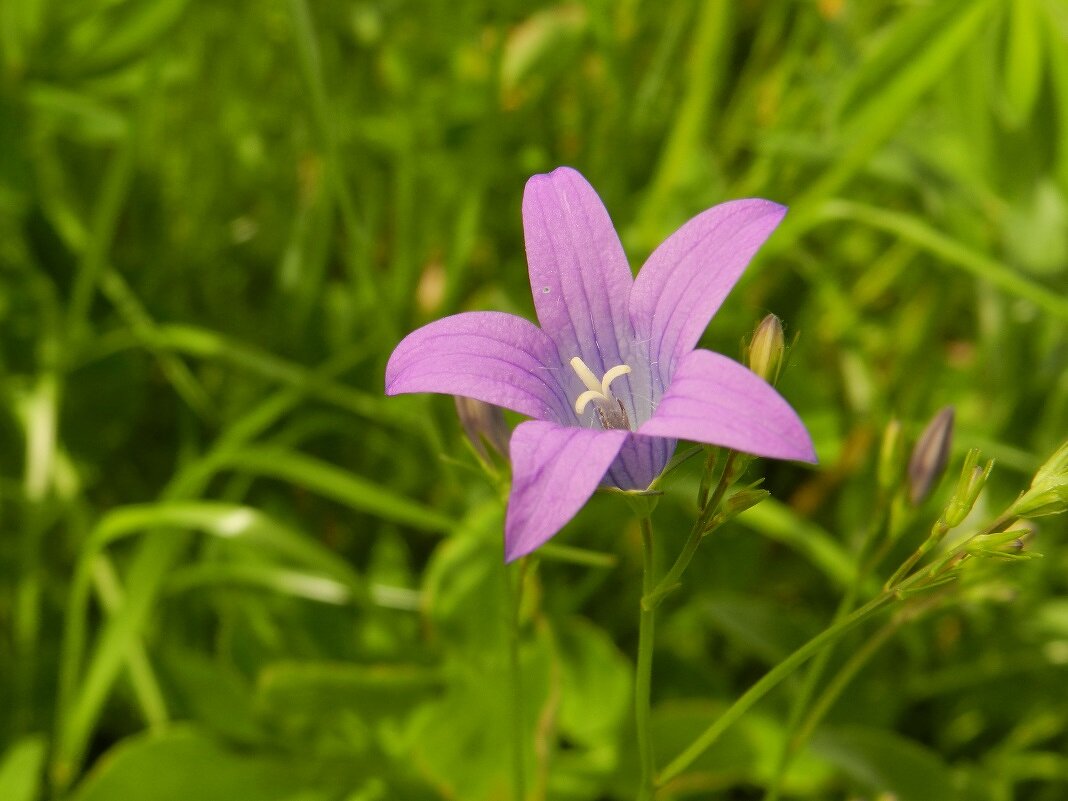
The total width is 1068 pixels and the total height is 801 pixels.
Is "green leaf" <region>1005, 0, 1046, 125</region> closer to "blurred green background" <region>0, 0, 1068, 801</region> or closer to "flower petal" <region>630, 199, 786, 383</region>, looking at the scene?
"blurred green background" <region>0, 0, 1068, 801</region>

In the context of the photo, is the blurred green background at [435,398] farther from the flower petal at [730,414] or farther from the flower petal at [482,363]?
the flower petal at [730,414]

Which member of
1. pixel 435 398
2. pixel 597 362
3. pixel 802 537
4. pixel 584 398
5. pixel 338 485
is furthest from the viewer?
pixel 435 398

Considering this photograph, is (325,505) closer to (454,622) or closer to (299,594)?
(299,594)

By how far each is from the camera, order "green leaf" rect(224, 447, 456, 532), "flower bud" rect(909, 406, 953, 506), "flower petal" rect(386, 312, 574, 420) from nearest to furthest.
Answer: "flower petal" rect(386, 312, 574, 420), "flower bud" rect(909, 406, 953, 506), "green leaf" rect(224, 447, 456, 532)

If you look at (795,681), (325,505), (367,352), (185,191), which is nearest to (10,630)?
(325,505)

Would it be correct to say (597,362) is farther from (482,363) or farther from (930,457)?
(930,457)

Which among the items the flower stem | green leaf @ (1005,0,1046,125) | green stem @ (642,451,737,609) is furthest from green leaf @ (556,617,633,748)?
green leaf @ (1005,0,1046,125)

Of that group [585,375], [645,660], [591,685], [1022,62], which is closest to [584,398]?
[585,375]
